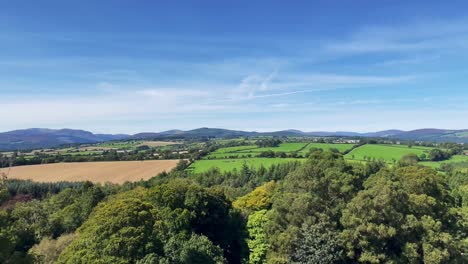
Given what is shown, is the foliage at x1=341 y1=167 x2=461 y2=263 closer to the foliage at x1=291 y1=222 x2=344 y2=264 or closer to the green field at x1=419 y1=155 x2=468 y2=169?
the foliage at x1=291 y1=222 x2=344 y2=264

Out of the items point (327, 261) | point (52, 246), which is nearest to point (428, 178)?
point (327, 261)

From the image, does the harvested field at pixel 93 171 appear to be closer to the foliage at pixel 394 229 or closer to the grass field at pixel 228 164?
the grass field at pixel 228 164

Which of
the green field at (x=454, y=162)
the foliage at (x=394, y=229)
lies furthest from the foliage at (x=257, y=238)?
the green field at (x=454, y=162)

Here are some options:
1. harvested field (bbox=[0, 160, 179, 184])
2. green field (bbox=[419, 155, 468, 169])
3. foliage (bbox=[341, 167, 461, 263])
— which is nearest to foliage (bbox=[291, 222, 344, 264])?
foliage (bbox=[341, 167, 461, 263])

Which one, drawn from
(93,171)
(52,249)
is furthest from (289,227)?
(93,171)

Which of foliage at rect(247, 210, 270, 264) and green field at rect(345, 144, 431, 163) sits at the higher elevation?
green field at rect(345, 144, 431, 163)
